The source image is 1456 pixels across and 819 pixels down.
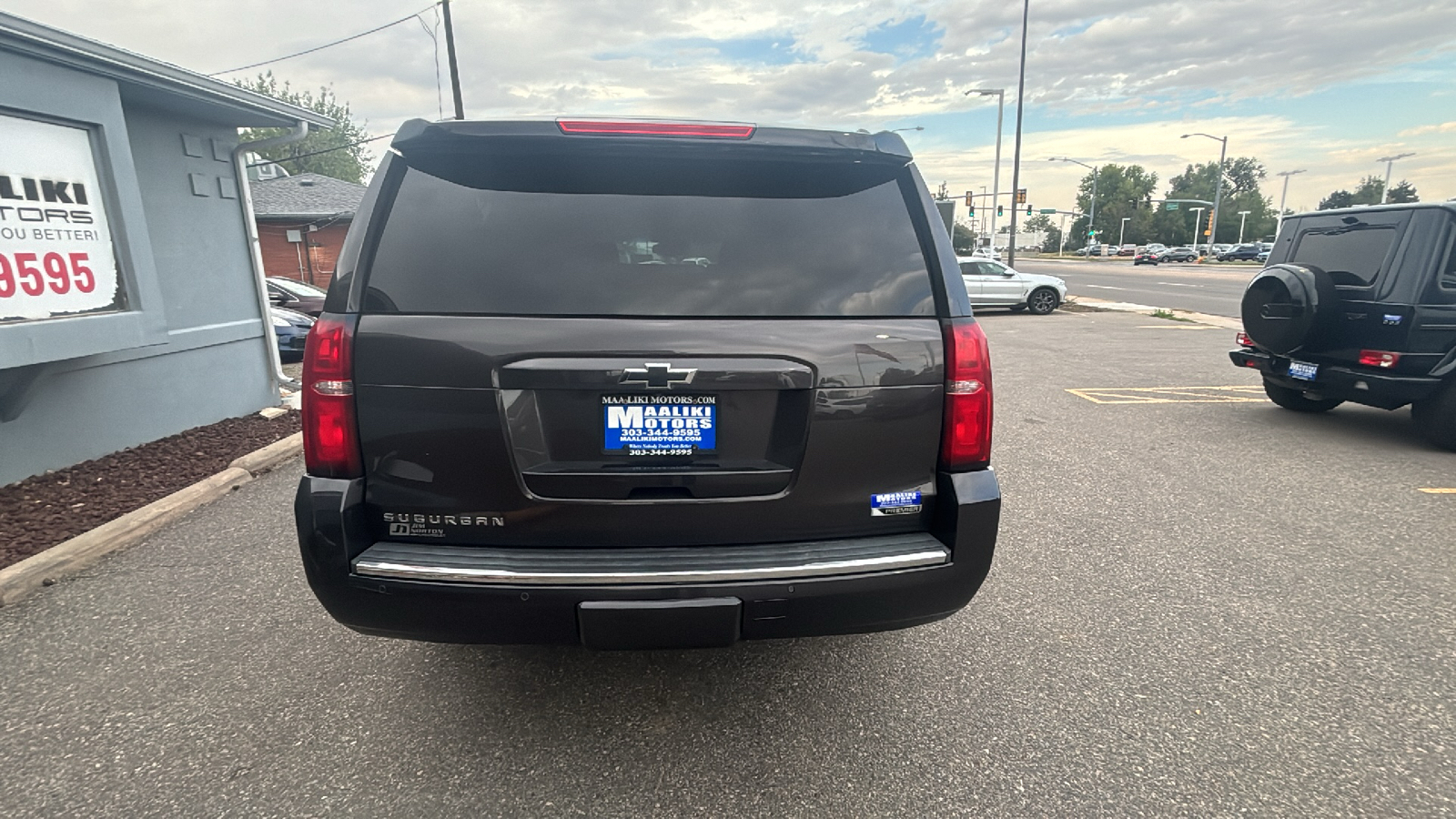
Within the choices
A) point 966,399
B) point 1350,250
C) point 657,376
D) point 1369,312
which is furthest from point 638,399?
point 1350,250

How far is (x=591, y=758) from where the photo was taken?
7.88ft

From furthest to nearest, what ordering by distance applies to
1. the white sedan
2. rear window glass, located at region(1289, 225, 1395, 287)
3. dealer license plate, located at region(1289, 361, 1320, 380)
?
the white sedan < dealer license plate, located at region(1289, 361, 1320, 380) < rear window glass, located at region(1289, 225, 1395, 287)

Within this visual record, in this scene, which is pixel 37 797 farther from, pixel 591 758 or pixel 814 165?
pixel 814 165

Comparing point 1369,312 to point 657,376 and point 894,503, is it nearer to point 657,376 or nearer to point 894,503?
point 894,503

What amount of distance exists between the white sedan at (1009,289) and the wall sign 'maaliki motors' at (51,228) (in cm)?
1851

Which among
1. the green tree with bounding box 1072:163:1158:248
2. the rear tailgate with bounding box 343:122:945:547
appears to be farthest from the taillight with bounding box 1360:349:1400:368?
the green tree with bounding box 1072:163:1158:248

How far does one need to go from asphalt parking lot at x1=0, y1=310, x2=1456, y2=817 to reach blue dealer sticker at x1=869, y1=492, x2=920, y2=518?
0.86 meters

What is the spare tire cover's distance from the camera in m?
6.20

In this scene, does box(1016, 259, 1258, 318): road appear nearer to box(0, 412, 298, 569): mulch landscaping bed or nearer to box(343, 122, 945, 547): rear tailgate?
box(343, 122, 945, 547): rear tailgate

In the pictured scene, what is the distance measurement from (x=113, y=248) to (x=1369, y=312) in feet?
32.0

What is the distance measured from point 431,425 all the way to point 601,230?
30.2 inches

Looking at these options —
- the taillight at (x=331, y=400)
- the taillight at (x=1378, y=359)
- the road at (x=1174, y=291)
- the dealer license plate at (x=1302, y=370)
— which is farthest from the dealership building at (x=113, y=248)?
the road at (x=1174, y=291)

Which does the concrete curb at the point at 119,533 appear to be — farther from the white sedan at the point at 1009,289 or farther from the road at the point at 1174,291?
the road at the point at 1174,291

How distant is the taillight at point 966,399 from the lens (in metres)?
2.22
